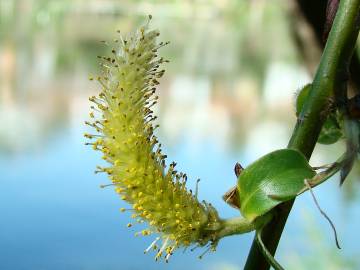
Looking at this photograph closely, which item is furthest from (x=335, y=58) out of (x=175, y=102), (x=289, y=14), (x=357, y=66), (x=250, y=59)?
(x=250, y=59)

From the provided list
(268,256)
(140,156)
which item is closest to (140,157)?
(140,156)

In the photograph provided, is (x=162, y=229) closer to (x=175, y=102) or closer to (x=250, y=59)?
(x=175, y=102)

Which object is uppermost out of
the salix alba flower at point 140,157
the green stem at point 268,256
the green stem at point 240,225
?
the salix alba flower at point 140,157

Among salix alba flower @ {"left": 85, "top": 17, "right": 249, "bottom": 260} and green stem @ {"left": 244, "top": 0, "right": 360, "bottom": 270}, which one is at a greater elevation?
salix alba flower @ {"left": 85, "top": 17, "right": 249, "bottom": 260}

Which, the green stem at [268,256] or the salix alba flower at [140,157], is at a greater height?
the salix alba flower at [140,157]

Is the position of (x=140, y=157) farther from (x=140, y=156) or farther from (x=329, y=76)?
(x=329, y=76)

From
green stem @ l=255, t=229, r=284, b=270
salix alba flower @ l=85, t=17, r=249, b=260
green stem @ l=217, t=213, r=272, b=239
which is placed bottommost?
green stem @ l=255, t=229, r=284, b=270

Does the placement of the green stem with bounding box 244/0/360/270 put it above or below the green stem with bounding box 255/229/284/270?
above

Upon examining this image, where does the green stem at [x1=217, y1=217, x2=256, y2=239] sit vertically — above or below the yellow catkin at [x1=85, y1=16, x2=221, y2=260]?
below
